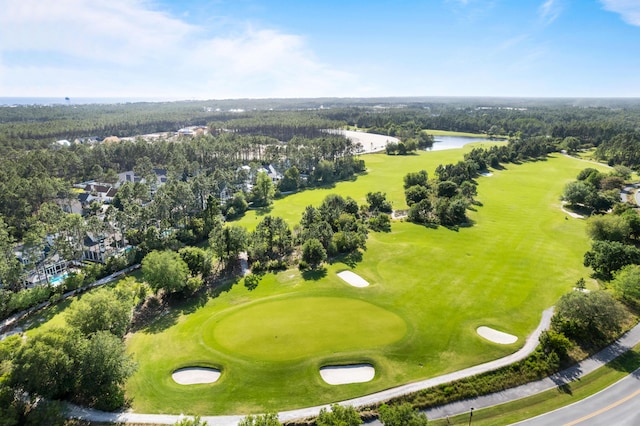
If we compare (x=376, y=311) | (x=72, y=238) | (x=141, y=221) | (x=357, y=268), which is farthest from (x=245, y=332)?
(x=72, y=238)

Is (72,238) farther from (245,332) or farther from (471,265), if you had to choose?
(471,265)

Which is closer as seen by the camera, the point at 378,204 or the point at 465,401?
the point at 465,401

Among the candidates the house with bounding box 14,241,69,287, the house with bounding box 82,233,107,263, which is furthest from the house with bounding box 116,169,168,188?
the house with bounding box 14,241,69,287

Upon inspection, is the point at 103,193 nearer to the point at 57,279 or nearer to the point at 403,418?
the point at 57,279

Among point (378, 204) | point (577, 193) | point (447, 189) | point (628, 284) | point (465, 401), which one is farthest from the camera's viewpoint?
point (447, 189)

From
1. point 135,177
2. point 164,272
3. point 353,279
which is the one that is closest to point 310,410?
point 353,279

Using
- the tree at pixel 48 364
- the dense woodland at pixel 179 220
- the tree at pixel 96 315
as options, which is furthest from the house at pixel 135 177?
the tree at pixel 48 364

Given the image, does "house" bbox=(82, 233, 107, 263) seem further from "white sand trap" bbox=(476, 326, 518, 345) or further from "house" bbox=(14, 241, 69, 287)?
"white sand trap" bbox=(476, 326, 518, 345)
